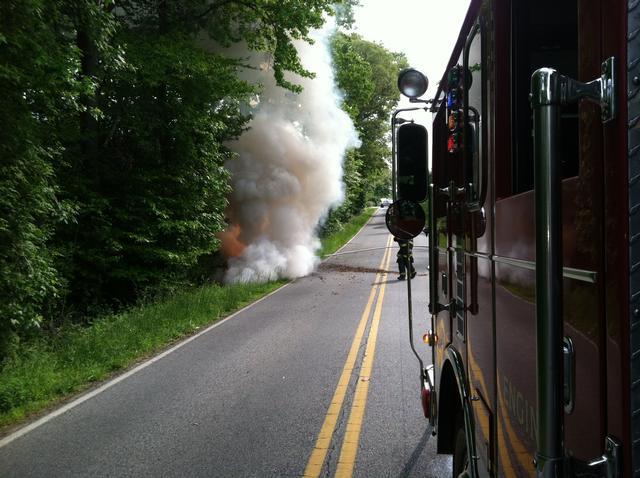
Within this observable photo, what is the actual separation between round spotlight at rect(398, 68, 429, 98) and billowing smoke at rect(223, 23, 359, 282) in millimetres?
15793

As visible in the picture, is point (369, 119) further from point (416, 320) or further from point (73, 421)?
point (73, 421)

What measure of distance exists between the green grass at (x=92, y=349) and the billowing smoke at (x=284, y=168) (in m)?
7.34

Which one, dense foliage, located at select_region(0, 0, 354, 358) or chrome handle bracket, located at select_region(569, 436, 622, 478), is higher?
dense foliage, located at select_region(0, 0, 354, 358)

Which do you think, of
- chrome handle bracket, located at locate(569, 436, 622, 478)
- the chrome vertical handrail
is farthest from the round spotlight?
chrome handle bracket, located at locate(569, 436, 622, 478)

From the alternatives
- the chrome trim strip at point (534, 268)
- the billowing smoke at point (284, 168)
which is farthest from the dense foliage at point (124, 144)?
the chrome trim strip at point (534, 268)

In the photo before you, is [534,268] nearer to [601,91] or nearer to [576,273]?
[576,273]

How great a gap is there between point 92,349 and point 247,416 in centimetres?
395

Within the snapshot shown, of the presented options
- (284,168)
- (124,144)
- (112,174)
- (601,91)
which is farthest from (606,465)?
(284,168)

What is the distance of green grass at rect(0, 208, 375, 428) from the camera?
6.22 meters

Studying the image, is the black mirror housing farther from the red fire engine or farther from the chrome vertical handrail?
the chrome vertical handrail

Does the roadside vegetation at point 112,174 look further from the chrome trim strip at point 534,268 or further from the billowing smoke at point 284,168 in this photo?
the chrome trim strip at point 534,268

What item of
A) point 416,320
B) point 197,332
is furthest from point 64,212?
point 416,320

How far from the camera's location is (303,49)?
21000 mm

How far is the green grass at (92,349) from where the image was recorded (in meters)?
6.22
